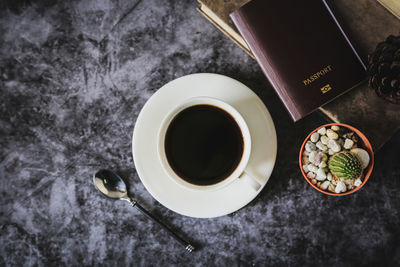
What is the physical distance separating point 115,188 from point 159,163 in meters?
0.23

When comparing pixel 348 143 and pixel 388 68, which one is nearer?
pixel 388 68

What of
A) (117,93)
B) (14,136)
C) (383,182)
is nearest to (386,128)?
(383,182)

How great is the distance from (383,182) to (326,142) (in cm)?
30

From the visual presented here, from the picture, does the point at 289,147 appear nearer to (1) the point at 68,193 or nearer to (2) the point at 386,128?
(2) the point at 386,128

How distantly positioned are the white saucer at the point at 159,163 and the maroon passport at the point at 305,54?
0.11m

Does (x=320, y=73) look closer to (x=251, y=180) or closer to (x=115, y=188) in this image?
(x=251, y=180)

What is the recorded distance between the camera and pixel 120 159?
1.04 m

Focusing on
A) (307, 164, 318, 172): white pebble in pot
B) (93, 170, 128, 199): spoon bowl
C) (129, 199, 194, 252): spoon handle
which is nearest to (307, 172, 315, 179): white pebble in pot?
(307, 164, 318, 172): white pebble in pot

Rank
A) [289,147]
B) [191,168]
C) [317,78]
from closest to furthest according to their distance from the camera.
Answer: [317,78] → [191,168] → [289,147]

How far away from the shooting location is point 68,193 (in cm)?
105

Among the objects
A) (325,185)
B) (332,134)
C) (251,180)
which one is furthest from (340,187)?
(251,180)

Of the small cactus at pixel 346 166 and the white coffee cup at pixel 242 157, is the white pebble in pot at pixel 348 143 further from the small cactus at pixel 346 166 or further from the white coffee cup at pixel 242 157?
the white coffee cup at pixel 242 157

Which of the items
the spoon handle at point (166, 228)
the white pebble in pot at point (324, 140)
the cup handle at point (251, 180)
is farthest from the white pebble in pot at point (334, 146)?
the spoon handle at point (166, 228)

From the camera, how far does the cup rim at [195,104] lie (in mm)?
794
